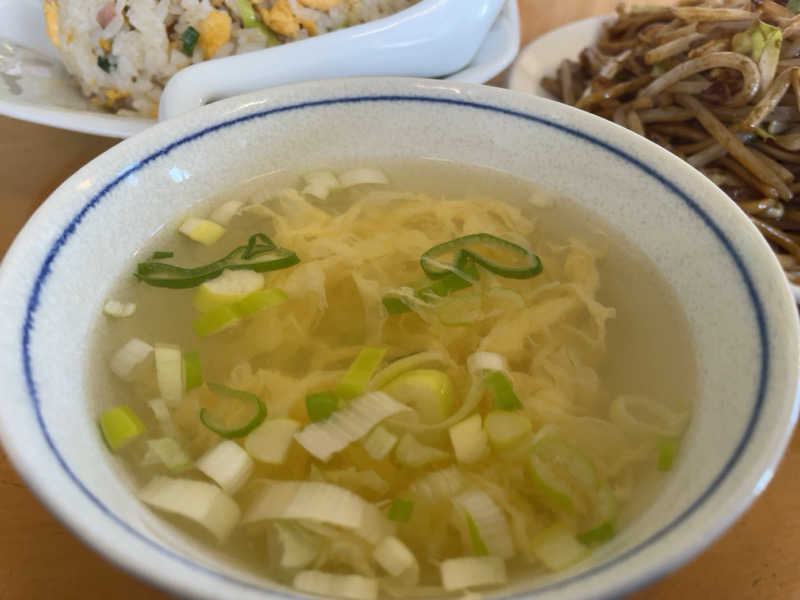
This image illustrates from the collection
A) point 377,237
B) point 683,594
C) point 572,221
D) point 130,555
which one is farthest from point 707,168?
point 130,555

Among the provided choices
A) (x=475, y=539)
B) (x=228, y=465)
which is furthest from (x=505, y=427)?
(x=228, y=465)

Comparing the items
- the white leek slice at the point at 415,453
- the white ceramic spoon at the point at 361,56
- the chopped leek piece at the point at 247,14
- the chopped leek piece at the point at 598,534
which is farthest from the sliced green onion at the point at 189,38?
the chopped leek piece at the point at 598,534

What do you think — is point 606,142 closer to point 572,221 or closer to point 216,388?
point 572,221

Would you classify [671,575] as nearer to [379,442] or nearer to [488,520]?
[488,520]

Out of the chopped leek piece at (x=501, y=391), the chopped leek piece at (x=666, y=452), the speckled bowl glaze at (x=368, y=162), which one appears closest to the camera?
the speckled bowl glaze at (x=368, y=162)

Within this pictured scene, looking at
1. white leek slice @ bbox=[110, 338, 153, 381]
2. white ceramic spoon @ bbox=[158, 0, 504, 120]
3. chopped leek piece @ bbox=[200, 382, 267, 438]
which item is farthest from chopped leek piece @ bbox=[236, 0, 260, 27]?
chopped leek piece @ bbox=[200, 382, 267, 438]

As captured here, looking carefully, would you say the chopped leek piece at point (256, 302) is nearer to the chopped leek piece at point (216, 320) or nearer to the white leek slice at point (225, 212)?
the chopped leek piece at point (216, 320)

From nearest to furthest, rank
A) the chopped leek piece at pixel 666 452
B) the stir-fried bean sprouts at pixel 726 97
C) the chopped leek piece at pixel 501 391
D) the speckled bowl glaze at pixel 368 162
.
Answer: the speckled bowl glaze at pixel 368 162 → the chopped leek piece at pixel 666 452 → the chopped leek piece at pixel 501 391 → the stir-fried bean sprouts at pixel 726 97
